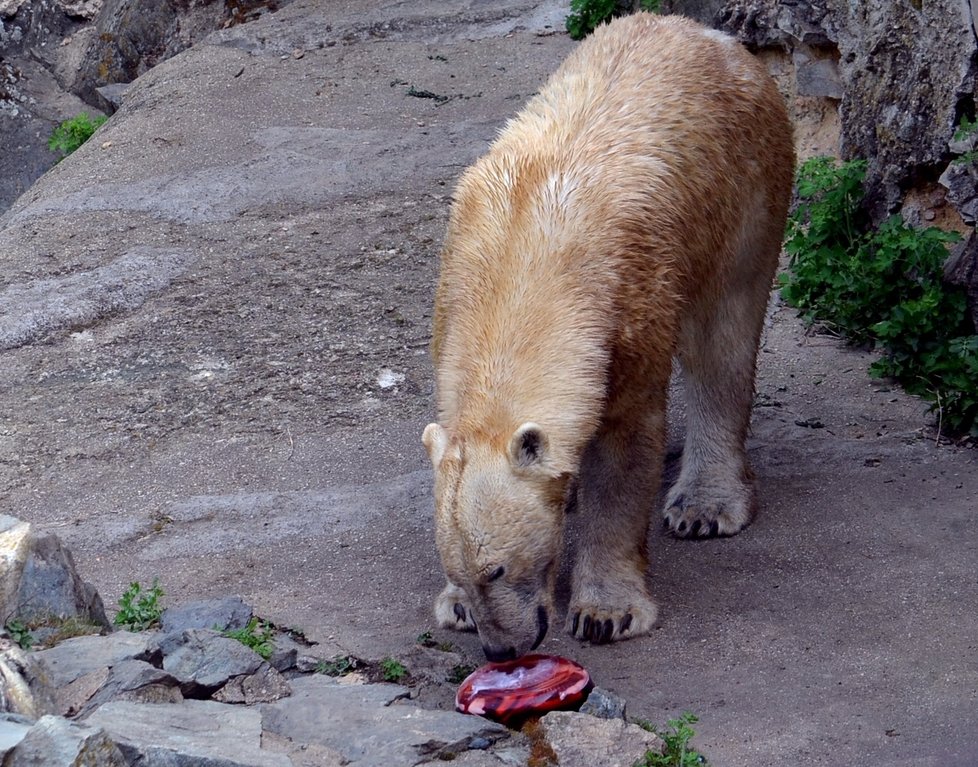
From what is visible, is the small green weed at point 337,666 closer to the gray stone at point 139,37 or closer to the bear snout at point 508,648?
the bear snout at point 508,648

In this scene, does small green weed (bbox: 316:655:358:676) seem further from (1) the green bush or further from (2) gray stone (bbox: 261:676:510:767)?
(1) the green bush

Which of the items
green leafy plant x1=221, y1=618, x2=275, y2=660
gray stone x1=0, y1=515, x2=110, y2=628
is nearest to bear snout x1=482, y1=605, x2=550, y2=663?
green leafy plant x1=221, y1=618, x2=275, y2=660

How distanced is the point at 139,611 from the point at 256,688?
2.53 feet

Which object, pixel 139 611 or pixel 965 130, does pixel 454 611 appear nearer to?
pixel 139 611

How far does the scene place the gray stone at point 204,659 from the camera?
365 centimetres

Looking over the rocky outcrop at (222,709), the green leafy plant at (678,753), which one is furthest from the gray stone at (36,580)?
the green leafy plant at (678,753)

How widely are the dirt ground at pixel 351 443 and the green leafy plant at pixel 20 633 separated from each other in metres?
0.92

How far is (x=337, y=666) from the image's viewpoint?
4094mm

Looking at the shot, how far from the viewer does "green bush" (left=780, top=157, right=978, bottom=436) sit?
5809 mm

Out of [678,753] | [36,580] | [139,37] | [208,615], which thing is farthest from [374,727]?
[139,37]

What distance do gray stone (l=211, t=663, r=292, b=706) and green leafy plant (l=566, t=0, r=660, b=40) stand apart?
7.62 meters

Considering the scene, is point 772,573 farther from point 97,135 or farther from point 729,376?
point 97,135

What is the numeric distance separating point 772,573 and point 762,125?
1813 mm

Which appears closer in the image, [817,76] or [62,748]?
[62,748]
